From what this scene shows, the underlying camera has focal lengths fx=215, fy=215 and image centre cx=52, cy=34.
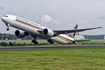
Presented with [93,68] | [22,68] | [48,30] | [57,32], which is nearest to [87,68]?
[93,68]

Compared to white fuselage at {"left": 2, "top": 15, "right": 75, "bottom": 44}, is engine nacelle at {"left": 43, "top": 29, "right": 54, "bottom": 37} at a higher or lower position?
lower

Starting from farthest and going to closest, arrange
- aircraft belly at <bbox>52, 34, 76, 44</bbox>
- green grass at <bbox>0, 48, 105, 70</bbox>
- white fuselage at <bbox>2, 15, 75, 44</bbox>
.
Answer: aircraft belly at <bbox>52, 34, 76, 44</bbox> → white fuselage at <bbox>2, 15, 75, 44</bbox> → green grass at <bbox>0, 48, 105, 70</bbox>

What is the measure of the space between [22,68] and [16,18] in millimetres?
32075

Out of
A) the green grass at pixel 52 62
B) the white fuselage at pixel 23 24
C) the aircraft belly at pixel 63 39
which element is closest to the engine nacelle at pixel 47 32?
the white fuselage at pixel 23 24

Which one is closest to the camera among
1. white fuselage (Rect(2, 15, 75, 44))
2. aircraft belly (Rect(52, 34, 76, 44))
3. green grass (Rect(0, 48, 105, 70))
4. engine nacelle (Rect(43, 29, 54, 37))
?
green grass (Rect(0, 48, 105, 70))

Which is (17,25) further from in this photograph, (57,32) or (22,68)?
(22,68)

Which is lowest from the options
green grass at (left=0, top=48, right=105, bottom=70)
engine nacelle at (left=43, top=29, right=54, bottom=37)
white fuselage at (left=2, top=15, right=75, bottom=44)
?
green grass at (left=0, top=48, right=105, bottom=70)

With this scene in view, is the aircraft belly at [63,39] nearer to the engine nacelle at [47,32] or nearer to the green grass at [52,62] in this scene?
the engine nacelle at [47,32]

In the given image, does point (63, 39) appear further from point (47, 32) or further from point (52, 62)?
point (52, 62)

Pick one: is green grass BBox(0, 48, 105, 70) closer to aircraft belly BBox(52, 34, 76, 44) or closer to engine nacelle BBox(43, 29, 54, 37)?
engine nacelle BBox(43, 29, 54, 37)

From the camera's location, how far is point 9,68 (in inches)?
606

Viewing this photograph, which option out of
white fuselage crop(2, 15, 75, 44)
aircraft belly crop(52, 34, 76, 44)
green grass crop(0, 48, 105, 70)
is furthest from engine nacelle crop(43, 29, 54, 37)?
green grass crop(0, 48, 105, 70)

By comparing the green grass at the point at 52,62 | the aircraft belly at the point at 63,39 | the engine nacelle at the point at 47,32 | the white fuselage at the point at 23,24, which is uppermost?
the white fuselage at the point at 23,24

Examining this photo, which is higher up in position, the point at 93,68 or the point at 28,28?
the point at 28,28
